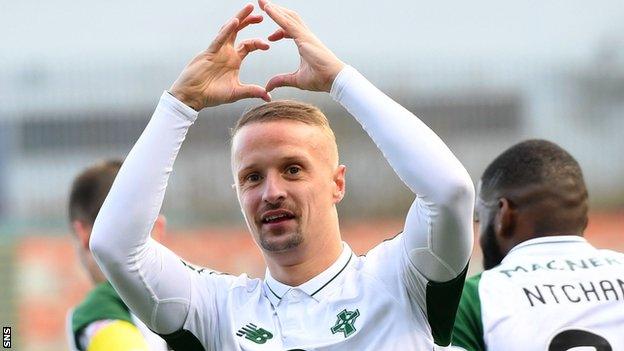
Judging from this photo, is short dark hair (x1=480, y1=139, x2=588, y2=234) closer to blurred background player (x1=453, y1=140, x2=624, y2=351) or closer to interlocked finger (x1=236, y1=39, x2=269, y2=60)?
blurred background player (x1=453, y1=140, x2=624, y2=351)

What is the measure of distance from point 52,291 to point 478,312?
10847mm

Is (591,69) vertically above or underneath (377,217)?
above

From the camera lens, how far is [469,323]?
4.67m

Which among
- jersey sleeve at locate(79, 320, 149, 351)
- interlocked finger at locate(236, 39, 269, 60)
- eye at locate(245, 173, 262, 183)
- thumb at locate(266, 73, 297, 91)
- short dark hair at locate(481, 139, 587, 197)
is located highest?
interlocked finger at locate(236, 39, 269, 60)

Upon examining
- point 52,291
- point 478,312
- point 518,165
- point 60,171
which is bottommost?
point 52,291

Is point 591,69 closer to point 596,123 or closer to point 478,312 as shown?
point 596,123

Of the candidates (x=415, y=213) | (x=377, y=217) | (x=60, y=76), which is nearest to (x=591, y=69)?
(x=377, y=217)

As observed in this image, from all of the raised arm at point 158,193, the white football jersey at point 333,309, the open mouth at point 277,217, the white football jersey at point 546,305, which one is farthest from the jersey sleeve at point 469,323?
the raised arm at point 158,193

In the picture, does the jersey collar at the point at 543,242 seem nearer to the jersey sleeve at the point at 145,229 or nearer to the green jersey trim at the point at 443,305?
the green jersey trim at the point at 443,305

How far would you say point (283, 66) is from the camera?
15.5 metres

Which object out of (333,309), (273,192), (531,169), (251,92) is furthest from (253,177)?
(531,169)

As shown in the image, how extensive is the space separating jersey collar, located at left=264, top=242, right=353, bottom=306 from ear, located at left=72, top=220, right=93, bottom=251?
4.71ft

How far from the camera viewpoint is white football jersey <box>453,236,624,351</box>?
4.58 metres

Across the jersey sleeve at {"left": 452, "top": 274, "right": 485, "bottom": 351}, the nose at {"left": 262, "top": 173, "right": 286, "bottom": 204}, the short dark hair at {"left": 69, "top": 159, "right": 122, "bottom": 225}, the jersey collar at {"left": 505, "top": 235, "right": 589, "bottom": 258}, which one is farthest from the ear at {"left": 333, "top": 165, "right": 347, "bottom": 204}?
the short dark hair at {"left": 69, "top": 159, "right": 122, "bottom": 225}
